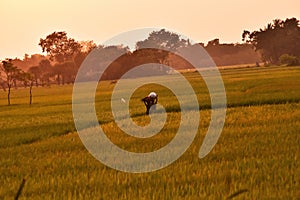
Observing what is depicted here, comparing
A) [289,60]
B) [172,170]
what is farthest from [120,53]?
[172,170]

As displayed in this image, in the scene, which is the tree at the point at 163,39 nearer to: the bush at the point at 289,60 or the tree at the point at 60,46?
the tree at the point at 60,46

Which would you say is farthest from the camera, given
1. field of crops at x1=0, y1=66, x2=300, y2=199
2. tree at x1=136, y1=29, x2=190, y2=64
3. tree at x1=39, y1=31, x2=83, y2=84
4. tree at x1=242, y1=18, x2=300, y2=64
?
tree at x1=136, y1=29, x2=190, y2=64

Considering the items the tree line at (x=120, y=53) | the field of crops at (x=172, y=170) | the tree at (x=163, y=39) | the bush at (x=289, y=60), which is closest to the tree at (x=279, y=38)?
the tree line at (x=120, y=53)

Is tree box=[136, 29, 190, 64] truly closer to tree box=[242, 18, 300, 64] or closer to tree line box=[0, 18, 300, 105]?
tree line box=[0, 18, 300, 105]

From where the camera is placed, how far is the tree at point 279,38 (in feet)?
216

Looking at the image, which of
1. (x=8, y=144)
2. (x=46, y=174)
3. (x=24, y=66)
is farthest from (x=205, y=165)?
(x=24, y=66)

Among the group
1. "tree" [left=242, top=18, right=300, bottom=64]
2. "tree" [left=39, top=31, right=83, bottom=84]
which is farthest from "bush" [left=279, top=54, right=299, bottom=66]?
"tree" [left=39, top=31, right=83, bottom=84]

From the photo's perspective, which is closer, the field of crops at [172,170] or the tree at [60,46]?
the field of crops at [172,170]

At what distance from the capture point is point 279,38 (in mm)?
66688

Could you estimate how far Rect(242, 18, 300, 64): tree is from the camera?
65812 millimetres

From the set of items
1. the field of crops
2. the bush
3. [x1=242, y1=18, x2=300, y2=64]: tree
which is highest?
→ [x1=242, y1=18, x2=300, y2=64]: tree

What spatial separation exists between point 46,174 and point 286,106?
9.34m

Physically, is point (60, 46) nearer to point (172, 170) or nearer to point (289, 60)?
point (289, 60)

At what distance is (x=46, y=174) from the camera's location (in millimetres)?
5320
